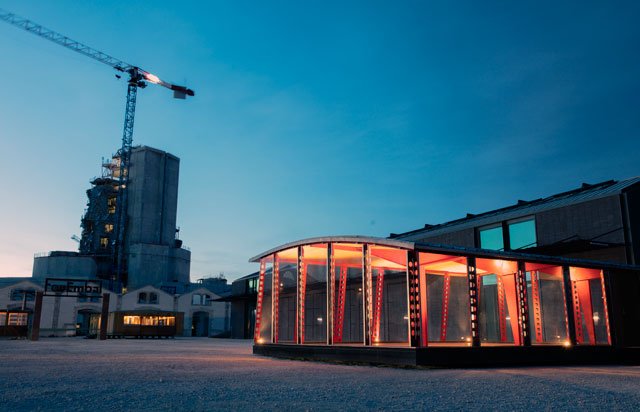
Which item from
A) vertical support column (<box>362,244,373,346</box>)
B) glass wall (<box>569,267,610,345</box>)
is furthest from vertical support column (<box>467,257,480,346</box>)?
glass wall (<box>569,267,610,345</box>)

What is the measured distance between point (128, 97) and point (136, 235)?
122 feet

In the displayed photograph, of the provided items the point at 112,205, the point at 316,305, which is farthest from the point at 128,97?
the point at 316,305

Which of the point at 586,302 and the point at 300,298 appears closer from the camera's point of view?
the point at 300,298

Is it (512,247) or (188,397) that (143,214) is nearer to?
(512,247)

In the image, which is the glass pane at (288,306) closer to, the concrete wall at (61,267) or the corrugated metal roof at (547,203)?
the corrugated metal roof at (547,203)

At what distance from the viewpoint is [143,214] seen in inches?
3735

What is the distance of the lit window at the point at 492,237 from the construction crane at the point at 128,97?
73.9 meters

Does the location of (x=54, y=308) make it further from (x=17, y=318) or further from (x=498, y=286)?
(x=498, y=286)

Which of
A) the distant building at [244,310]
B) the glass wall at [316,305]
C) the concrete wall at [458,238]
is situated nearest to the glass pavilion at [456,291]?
the concrete wall at [458,238]

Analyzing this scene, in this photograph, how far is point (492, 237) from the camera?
35500 mm

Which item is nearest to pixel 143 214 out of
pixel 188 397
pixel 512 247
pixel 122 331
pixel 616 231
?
pixel 122 331

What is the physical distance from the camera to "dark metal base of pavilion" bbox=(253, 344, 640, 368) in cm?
1733

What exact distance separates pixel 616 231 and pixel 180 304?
217 ft

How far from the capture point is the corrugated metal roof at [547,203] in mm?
29484
